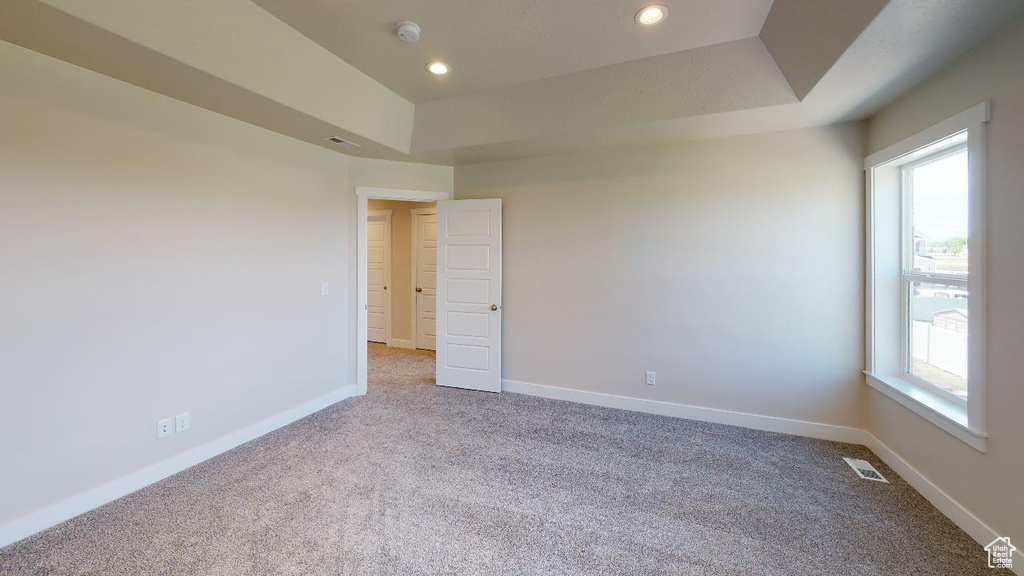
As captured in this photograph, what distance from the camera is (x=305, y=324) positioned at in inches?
141

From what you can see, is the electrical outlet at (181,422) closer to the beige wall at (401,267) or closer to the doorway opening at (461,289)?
the doorway opening at (461,289)

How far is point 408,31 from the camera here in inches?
94.3

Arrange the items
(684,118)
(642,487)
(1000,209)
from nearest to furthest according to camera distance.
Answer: (1000,209) < (642,487) < (684,118)

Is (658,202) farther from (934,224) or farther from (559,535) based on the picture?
(559,535)

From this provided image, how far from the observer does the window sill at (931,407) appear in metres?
1.99

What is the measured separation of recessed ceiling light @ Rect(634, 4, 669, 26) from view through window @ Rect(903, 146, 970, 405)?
6.04 feet

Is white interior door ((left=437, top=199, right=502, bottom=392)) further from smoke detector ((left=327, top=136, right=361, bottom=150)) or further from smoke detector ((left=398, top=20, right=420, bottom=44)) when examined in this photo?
smoke detector ((left=398, top=20, right=420, bottom=44))

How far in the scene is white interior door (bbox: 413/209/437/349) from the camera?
6.09m

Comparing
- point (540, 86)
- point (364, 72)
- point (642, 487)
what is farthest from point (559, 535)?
point (364, 72)

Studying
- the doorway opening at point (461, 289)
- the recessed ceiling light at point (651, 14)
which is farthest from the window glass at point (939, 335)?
the doorway opening at point (461, 289)

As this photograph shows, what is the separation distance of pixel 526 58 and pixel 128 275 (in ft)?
9.53

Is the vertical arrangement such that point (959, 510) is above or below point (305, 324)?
below

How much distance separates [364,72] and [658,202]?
2.67 meters

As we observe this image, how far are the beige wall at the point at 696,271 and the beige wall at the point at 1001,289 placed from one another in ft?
3.20
